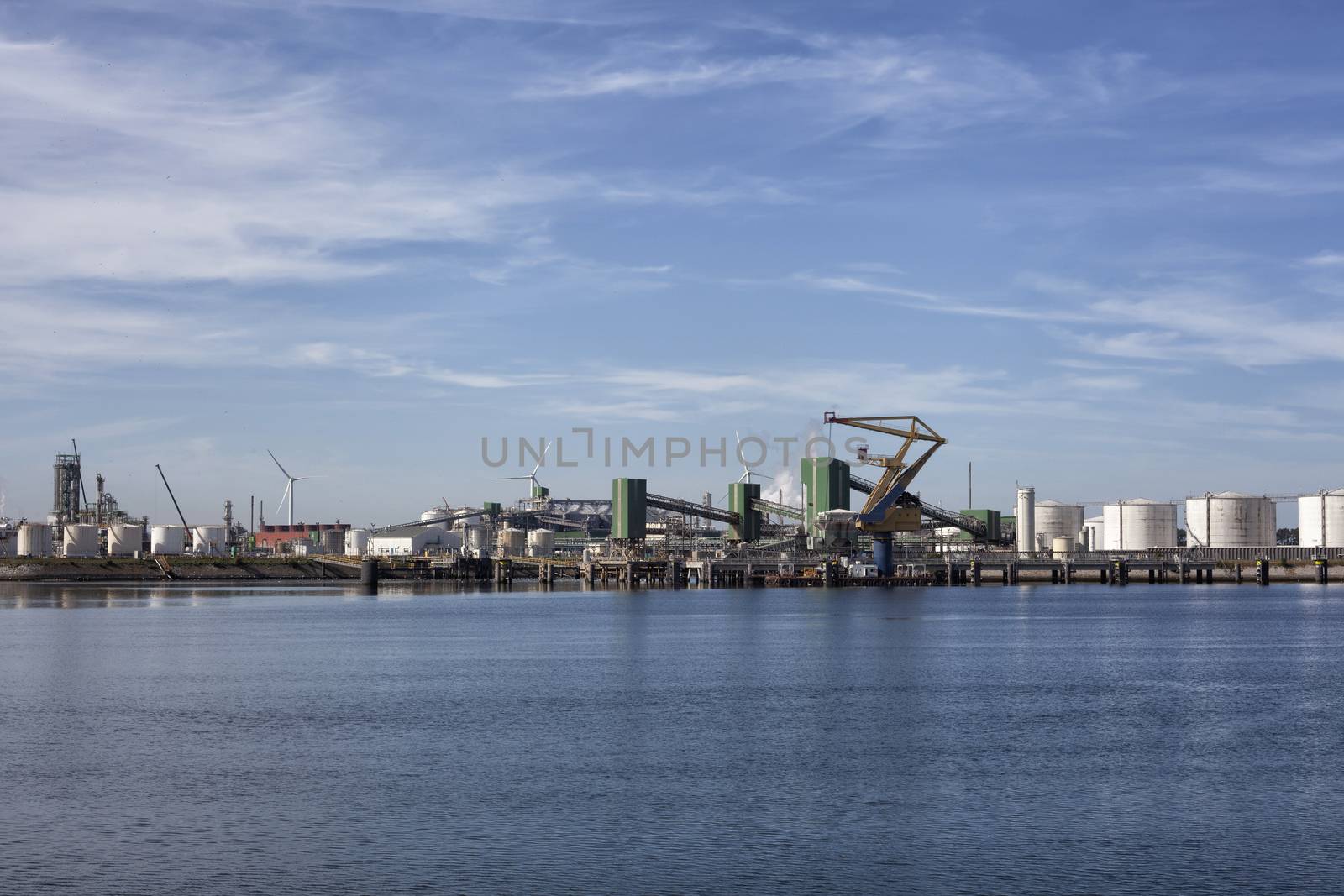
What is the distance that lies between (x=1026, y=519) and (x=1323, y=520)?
119 feet

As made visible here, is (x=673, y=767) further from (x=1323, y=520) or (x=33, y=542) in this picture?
(x=33, y=542)

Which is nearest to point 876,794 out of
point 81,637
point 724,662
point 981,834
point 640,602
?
point 981,834

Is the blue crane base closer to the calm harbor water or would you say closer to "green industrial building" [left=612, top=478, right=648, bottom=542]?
"green industrial building" [left=612, top=478, right=648, bottom=542]

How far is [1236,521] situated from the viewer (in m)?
183

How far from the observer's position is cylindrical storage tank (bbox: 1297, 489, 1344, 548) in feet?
581

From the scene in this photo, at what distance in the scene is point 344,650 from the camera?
6606 cm

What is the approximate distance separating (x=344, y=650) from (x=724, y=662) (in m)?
18.9

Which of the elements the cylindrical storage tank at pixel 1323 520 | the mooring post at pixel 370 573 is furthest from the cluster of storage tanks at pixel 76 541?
the cylindrical storage tank at pixel 1323 520

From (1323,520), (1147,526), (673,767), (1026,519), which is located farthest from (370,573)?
(673,767)

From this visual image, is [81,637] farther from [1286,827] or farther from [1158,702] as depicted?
[1286,827]

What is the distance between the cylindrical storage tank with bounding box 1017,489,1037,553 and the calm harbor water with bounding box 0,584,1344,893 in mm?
120514

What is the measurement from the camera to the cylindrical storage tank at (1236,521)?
7200 inches

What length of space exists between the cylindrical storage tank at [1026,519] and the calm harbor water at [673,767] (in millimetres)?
120514

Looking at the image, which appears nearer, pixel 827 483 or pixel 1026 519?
pixel 827 483
